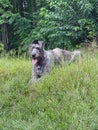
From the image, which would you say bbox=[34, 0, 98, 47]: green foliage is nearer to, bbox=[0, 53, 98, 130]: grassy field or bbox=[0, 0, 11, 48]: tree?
bbox=[0, 53, 98, 130]: grassy field

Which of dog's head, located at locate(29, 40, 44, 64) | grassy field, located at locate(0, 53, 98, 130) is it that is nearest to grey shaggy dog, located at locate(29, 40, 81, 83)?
dog's head, located at locate(29, 40, 44, 64)

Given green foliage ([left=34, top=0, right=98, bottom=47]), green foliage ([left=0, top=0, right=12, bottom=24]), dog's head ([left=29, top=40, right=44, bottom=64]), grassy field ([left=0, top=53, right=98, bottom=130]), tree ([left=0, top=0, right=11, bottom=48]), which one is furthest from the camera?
tree ([left=0, top=0, right=11, bottom=48])

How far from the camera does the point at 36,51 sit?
24.1ft

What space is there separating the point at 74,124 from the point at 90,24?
560 centimetres

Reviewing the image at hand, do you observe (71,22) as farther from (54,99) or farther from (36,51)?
(54,99)

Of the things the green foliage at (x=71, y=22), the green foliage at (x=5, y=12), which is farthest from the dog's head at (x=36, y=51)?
the green foliage at (x=5, y=12)

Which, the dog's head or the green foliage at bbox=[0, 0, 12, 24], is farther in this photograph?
the green foliage at bbox=[0, 0, 12, 24]

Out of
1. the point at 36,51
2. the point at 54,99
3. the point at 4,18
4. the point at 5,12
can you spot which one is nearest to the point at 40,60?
the point at 36,51

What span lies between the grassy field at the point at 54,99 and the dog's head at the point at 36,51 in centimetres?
47

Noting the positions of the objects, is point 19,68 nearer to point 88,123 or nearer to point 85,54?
point 85,54

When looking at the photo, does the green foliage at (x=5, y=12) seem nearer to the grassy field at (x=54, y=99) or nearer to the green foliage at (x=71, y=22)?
the green foliage at (x=71, y=22)

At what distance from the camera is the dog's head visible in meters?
7.33

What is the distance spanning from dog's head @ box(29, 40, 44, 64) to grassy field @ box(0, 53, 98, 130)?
468 millimetres

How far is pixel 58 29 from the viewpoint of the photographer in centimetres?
1082
